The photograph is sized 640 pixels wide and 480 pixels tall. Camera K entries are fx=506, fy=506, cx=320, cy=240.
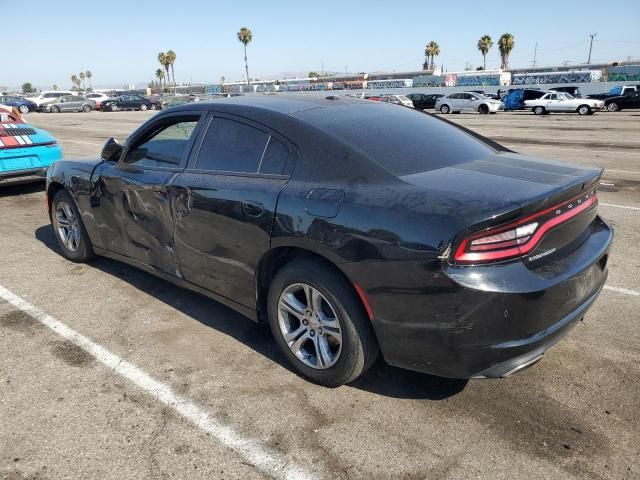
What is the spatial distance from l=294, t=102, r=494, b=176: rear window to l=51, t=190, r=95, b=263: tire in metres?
2.85

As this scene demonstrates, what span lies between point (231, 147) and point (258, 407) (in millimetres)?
1671

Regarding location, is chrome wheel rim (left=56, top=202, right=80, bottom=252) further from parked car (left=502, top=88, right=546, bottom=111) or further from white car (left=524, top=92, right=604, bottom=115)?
parked car (left=502, top=88, right=546, bottom=111)

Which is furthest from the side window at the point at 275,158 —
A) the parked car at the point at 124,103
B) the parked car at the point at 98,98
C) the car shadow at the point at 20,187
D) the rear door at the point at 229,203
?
the parked car at the point at 98,98

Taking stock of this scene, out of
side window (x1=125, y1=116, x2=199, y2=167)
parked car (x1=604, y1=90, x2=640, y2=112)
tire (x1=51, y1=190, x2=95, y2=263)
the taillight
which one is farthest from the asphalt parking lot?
parked car (x1=604, y1=90, x2=640, y2=112)

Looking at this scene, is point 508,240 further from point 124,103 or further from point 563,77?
point 563,77

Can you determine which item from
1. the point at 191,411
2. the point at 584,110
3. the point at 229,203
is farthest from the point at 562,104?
the point at 191,411

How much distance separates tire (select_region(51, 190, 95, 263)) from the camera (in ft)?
16.1

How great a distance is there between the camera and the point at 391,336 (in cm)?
259

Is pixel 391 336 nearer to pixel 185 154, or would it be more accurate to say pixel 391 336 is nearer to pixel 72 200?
pixel 185 154

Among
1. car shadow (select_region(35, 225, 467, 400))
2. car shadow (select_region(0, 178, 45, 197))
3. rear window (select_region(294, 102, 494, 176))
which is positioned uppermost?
rear window (select_region(294, 102, 494, 176))

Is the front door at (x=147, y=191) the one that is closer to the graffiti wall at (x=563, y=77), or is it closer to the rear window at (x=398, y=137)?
the rear window at (x=398, y=137)

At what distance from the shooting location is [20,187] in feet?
31.4

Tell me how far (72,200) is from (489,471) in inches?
170

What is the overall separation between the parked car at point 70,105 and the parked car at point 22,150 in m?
40.7
